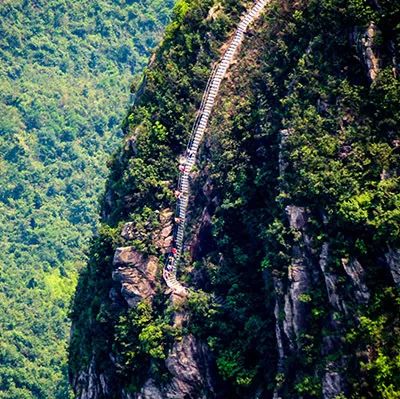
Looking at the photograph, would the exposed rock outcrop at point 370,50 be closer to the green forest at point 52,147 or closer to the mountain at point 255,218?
the mountain at point 255,218

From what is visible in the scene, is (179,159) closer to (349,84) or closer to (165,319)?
(165,319)

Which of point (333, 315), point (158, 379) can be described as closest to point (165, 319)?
point (158, 379)

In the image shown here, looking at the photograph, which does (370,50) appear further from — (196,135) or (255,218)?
(196,135)

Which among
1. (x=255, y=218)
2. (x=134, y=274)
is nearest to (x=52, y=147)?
(x=134, y=274)

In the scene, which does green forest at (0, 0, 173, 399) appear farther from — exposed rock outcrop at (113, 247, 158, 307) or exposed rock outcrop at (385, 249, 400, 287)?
exposed rock outcrop at (385, 249, 400, 287)

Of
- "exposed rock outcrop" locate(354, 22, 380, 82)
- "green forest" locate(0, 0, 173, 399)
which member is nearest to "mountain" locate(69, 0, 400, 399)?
"exposed rock outcrop" locate(354, 22, 380, 82)

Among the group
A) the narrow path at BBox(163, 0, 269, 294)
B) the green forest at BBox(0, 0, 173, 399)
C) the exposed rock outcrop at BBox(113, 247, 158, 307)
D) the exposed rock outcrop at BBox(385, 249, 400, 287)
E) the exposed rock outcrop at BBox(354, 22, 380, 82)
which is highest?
the exposed rock outcrop at BBox(354, 22, 380, 82)
